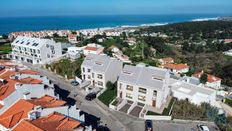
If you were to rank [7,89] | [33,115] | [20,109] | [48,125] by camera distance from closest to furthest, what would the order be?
[48,125] → [33,115] → [20,109] → [7,89]

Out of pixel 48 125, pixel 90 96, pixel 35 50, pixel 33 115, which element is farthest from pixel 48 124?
pixel 35 50

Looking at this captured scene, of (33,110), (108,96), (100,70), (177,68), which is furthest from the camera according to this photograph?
(177,68)

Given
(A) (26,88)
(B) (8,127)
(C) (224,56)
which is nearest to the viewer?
(B) (8,127)

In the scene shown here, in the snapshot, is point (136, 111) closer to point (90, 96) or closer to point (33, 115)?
point (90, 96)

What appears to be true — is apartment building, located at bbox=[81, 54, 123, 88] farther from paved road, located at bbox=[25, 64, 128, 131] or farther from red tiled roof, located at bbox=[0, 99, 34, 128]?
red tiled roof, located at bbox=[0, 99, 34, 128]

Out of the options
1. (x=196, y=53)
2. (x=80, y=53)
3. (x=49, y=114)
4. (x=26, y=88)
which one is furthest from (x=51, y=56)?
(x=196, y=53)

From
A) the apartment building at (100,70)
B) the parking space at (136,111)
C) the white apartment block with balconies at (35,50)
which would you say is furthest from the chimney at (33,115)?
the white apartment block with balconies at (35,50)

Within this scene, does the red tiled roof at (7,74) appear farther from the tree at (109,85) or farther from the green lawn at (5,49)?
the green lawn at (5,49)

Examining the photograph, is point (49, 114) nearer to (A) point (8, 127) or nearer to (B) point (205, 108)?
(A) point (8, 127)
